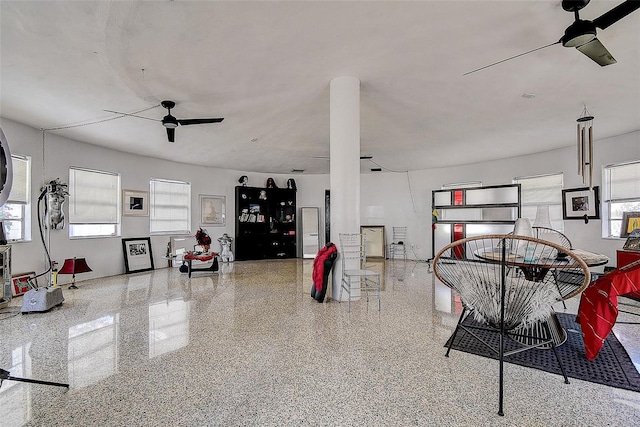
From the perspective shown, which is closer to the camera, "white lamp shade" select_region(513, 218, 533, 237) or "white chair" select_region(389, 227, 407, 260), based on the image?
"white lamp shade" select_region(513, 218, 533, 237)

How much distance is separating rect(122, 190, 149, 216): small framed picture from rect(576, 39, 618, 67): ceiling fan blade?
8.05m

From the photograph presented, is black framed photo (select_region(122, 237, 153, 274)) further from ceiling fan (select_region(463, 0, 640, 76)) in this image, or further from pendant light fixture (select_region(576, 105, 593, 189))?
pendant light fixture (select_region(576, 105, 593, 189))

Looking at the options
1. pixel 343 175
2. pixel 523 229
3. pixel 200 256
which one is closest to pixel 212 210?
pixel 200 256

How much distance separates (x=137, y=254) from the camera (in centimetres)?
741

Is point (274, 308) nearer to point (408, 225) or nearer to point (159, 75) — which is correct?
point (159, 75)

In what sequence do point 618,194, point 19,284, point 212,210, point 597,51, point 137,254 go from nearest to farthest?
point 597,51, point 19,284, point 618,194, point 137,254, point 212,210

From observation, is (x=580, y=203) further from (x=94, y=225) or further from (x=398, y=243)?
(x=94, y=225)

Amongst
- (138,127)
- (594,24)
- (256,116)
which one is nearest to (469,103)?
(594,24)

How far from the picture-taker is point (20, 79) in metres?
3.69

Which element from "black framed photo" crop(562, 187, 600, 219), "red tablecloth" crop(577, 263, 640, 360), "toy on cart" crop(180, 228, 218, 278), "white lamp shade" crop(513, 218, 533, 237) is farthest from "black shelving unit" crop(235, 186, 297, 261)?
"red tablecloth" crop(577, 263, 640, 360)

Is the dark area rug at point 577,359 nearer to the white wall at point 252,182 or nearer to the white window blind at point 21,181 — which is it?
the white wall at point 252,182

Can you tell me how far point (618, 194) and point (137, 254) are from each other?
9.99 metres

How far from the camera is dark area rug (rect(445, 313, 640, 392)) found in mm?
2258

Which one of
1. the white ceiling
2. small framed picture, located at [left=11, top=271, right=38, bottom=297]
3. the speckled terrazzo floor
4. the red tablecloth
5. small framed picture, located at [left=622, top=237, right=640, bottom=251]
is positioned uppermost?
the white ceiling
